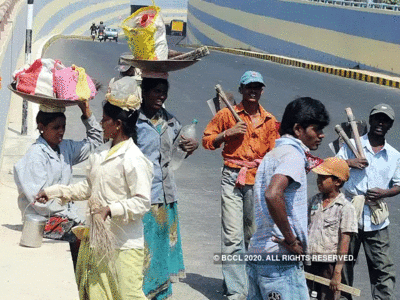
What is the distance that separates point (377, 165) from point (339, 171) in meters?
0.77

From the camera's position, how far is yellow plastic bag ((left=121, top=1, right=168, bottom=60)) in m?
6.77

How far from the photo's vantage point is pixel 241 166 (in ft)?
23.7

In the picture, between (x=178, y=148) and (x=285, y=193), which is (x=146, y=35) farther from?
(x=285, y=193)

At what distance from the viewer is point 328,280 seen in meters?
6.13

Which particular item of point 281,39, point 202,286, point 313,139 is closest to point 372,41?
point 281,39

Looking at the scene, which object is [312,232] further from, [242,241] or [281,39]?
[281,39]

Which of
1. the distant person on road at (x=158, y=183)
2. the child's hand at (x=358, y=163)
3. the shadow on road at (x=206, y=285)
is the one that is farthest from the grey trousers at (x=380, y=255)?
the distant person on road at (x=158, y=183)

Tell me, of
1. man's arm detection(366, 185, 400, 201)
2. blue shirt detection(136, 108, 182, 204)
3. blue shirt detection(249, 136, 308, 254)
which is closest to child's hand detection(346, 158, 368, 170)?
man's arm detection(366, 185, 400, 201)

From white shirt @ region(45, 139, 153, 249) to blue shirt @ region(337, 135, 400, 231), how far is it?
82.7 inches

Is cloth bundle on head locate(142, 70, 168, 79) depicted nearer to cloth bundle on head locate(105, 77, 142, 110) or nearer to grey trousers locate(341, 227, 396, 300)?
cloth bundle on head locate(105, 77, 142, 110)

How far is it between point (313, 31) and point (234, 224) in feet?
113

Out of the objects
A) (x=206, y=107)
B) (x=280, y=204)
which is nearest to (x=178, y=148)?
(x=280, y=204)

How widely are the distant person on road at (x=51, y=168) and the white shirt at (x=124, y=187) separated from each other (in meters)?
0.68

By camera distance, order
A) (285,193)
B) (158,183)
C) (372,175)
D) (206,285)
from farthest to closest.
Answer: (206,285)
(372,175)
(158,183)
(285,193)
